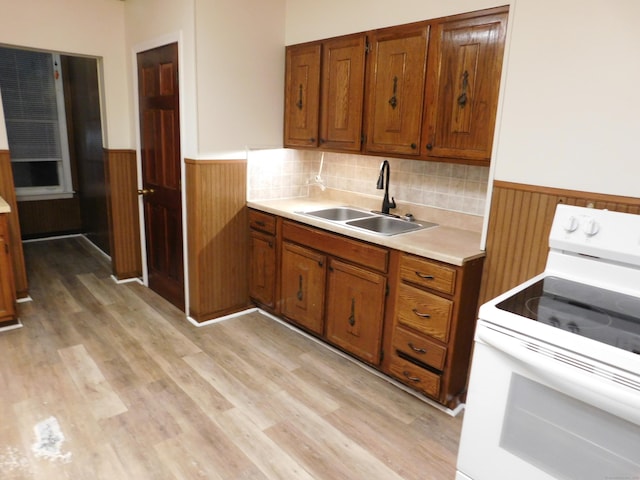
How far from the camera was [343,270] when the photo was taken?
8.93ft

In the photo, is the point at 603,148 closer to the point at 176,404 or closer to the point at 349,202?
the point at 349,202

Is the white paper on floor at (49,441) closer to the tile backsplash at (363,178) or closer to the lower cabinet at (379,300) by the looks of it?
the lower cabinet at (379,300)

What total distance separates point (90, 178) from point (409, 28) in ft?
12.7

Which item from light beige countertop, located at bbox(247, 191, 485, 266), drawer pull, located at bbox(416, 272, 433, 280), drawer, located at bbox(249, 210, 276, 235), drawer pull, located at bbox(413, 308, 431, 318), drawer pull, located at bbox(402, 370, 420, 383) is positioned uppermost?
light beige countertop, located at bbox(247, 191, 485, 266)

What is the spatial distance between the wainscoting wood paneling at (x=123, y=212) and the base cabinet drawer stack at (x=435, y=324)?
2769 millimetres

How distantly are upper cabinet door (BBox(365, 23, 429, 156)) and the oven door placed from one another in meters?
1.41

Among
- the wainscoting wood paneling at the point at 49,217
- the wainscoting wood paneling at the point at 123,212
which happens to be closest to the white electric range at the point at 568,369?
the wainscoting wood paneling at the point at 123,212

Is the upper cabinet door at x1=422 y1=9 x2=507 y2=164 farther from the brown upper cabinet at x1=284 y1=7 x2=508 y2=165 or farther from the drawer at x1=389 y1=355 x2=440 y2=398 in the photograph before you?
the drawer at x1=389 y1=355 x2=440 y2=398

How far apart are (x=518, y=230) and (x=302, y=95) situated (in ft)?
6.11

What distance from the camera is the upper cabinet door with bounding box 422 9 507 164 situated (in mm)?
2143

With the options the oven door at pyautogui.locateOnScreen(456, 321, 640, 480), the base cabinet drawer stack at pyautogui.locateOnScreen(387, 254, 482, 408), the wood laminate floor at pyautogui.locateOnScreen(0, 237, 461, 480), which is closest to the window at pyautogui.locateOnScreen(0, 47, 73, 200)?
the wood laminate floor at pyautogui.locateOnScreen(0, 237, 461, 480)

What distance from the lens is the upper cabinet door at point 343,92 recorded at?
2.79 m

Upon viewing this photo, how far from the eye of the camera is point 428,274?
2.26 metres

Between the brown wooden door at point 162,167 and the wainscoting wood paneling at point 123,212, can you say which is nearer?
the brown wooden door at point 162,167
